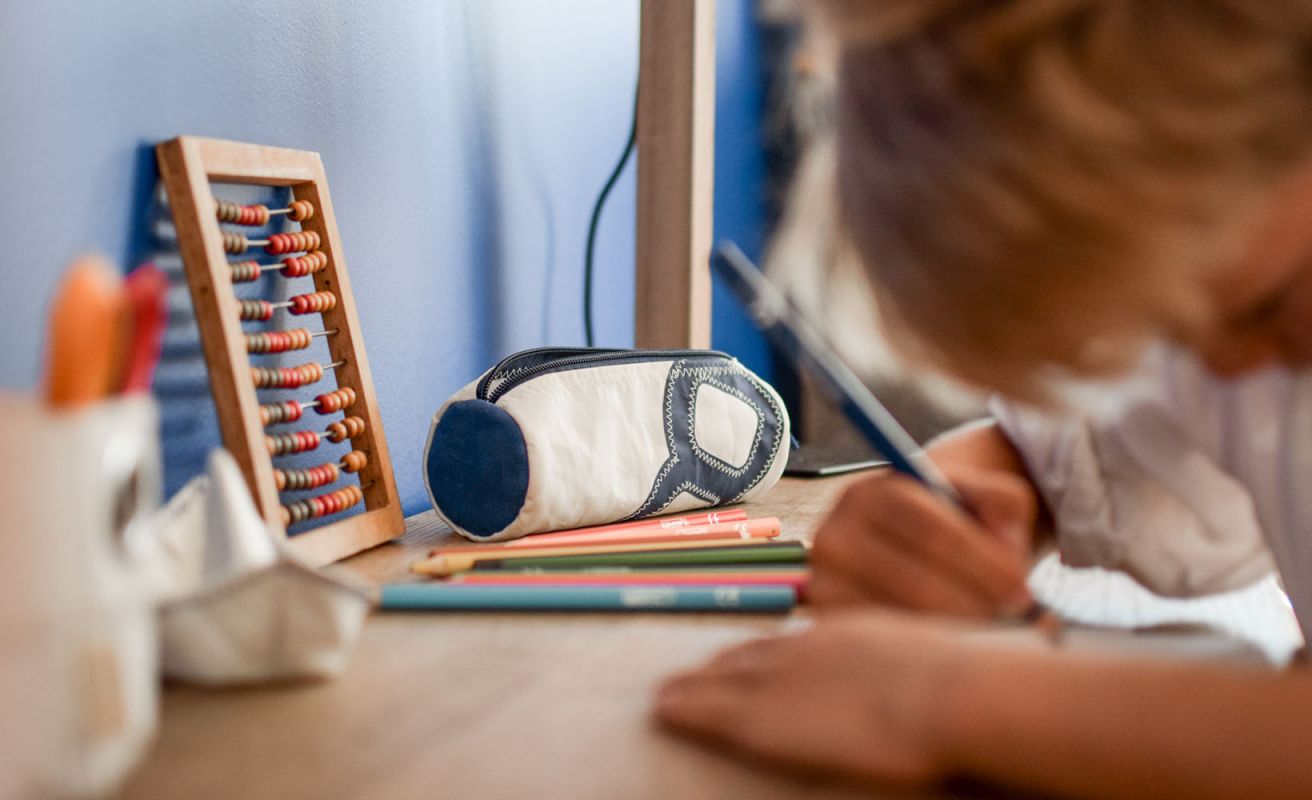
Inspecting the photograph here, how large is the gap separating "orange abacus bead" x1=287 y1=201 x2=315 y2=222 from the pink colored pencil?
0.26m

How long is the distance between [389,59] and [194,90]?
0.22m

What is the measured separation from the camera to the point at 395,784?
36cm

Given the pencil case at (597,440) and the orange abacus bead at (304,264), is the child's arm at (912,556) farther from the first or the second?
the orange abacus bead at (304,264)

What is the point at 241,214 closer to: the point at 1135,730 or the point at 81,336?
the point at 81,336

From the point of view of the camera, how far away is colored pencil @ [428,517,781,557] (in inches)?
26.7

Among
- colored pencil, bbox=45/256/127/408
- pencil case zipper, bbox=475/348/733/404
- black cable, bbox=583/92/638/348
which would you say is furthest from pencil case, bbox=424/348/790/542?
colored pencil, bbox=45/256/127/408

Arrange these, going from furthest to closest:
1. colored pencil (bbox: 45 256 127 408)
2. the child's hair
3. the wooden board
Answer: the wooden board
the child's hair
colored pencil (bbox: 45 256 127 408)

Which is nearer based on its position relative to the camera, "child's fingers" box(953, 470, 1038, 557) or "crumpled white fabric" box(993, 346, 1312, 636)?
"child's fingers" box(953, 470, 1038, 557)

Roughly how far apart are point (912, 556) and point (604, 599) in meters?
0.15

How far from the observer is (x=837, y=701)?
15.0 inches

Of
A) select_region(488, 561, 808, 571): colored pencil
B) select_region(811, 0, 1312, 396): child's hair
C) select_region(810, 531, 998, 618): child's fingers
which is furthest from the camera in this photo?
select_region(488, 561, 808, 571): colored pencil

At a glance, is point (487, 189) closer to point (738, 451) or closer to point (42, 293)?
point (738, 451)

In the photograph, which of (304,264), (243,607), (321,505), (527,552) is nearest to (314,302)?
(304,264)

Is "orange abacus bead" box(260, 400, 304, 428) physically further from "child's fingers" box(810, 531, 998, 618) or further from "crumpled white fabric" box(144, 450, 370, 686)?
"child's fingers" box(810, 531, 998, 618)
